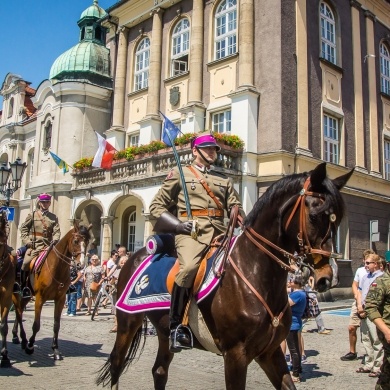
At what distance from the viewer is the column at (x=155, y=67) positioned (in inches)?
976

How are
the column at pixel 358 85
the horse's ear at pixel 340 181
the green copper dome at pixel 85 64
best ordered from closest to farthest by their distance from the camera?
the horse's ear at pixel 340 181
the column at pixel 358 85
the green copper dome at pixel 85 64

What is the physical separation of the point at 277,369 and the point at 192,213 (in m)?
1.77

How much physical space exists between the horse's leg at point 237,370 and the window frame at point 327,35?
66.3ft

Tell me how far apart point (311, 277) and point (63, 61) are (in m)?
27.6

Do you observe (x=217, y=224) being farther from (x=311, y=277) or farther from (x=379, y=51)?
(x=379, y=51)

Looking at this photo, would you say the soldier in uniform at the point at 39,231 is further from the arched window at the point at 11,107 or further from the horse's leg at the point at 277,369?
the arched window at the point at 11,107

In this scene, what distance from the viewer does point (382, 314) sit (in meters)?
5.14

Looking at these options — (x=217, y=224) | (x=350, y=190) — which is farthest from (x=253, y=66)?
(x=217, y=224)

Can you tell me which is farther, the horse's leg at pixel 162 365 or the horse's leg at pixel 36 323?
the horse's leg at pixel 36 323

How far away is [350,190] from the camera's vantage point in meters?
21.7

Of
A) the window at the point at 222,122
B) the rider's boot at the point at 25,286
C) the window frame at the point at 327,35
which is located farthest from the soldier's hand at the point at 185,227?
the window frame at the point at 327,35

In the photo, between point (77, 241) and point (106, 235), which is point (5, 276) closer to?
point (77, 241)

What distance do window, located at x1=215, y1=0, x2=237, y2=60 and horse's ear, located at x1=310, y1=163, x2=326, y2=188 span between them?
1875 cm

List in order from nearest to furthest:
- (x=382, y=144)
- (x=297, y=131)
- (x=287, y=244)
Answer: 1. (x=287, y=244)
2. (x=297, y=131)
3. (x=382, y=144)
